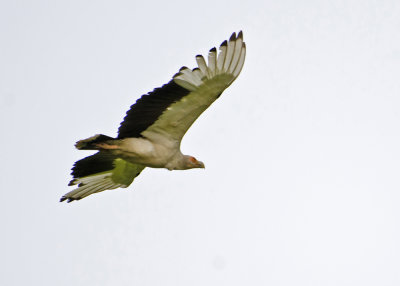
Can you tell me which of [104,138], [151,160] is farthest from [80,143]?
[151,160]

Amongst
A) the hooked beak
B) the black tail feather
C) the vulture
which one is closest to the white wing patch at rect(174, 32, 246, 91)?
the vulture

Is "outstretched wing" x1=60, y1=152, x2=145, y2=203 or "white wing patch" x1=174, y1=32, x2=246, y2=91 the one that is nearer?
"white wing patch" x1=174, y1=32, x2=246, y2=91

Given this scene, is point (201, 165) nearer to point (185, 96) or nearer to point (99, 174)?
point (185, 96)

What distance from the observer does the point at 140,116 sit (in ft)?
33.7

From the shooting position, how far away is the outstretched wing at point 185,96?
32.0ft

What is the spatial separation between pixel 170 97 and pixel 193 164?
1.54m

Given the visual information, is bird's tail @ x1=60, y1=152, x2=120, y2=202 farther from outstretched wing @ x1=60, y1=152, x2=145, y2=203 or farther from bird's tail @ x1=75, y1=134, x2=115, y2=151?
bird's tail @ x1=75, y1=134, x2=115, y2=151

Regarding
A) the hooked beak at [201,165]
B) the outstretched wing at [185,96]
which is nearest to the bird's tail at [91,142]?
the outstretched wing at [185,96]

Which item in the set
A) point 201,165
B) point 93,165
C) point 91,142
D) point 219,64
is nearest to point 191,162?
point 201,165

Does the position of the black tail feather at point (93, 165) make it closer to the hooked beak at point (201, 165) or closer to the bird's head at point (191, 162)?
the bird's head at point (191, 162)

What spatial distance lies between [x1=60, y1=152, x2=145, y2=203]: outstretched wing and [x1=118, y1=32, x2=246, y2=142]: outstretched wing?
1332 mm

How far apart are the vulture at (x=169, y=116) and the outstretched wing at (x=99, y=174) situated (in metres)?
0.02

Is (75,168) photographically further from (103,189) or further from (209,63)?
(209,63)

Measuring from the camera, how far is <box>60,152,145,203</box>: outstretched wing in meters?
11.6
